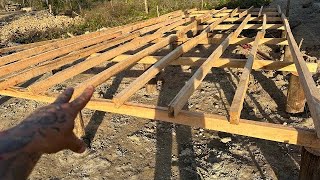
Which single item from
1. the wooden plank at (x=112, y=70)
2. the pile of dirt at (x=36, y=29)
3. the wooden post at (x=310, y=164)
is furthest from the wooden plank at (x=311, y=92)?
the pile of dirt at (x=36, y=29)

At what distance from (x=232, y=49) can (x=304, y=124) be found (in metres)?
5.98

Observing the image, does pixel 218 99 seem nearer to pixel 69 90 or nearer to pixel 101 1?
pixel 69 90

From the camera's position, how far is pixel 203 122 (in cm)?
350

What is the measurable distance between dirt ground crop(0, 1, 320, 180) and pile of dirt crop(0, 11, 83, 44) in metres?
8.54

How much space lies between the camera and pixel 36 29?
17.6 m

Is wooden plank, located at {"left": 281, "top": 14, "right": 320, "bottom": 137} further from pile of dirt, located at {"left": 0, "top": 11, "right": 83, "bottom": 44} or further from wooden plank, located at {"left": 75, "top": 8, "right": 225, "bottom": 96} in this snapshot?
pile of dirt, located at {"left": 0, "top": 11, "right": 83, "bottom": 44}

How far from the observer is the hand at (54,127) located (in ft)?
3.94

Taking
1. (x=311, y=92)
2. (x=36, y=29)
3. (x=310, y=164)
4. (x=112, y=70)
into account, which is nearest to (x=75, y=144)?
(x=310, y=164)

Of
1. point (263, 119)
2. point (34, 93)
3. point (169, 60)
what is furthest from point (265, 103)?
point (34, 93)

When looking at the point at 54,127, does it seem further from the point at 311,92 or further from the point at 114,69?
the point at 114,69

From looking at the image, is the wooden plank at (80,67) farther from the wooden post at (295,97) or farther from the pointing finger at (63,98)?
the wooden post at (295,97)

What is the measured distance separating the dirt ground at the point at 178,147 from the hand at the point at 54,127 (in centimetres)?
403

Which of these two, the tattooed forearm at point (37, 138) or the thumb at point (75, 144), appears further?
the thumb at point (75, 144)

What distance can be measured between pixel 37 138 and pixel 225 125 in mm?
2588
